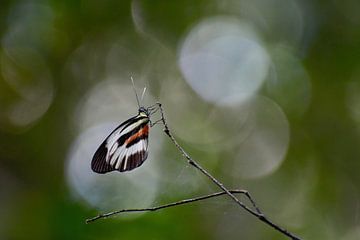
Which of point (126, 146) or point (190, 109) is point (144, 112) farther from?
point (190, 109)

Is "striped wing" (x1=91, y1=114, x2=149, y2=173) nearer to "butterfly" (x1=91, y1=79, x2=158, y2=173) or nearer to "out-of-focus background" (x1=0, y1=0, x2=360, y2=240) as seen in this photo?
"butterfly" (x1=91, y1=79, x2=158, y2=173)

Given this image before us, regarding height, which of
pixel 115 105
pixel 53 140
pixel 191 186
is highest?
pixel 115 105

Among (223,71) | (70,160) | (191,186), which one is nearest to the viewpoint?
(191,186)

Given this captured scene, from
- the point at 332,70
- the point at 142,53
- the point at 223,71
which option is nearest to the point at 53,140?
the point at 142,53

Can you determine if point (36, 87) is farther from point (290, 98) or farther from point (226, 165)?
point (290, 98)

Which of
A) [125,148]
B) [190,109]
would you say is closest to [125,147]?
[125,148]

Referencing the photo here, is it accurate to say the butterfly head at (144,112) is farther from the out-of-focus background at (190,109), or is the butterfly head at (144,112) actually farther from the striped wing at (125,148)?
the out-of-focus background at (190,109)

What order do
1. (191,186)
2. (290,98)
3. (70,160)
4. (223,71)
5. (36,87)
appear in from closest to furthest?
(191,186) → (70,160) → (36,87) → (290,98) → (223,71)

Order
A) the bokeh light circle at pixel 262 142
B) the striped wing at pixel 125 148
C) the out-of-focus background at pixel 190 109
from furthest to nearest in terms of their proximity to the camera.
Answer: the bokeh light circle at pixel 262 142 → the out-of-focus background at pixel 190 109 → the striped wing at pixel 125 148

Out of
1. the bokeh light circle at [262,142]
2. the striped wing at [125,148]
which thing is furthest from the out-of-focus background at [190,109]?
the striped wing at [125,148]
